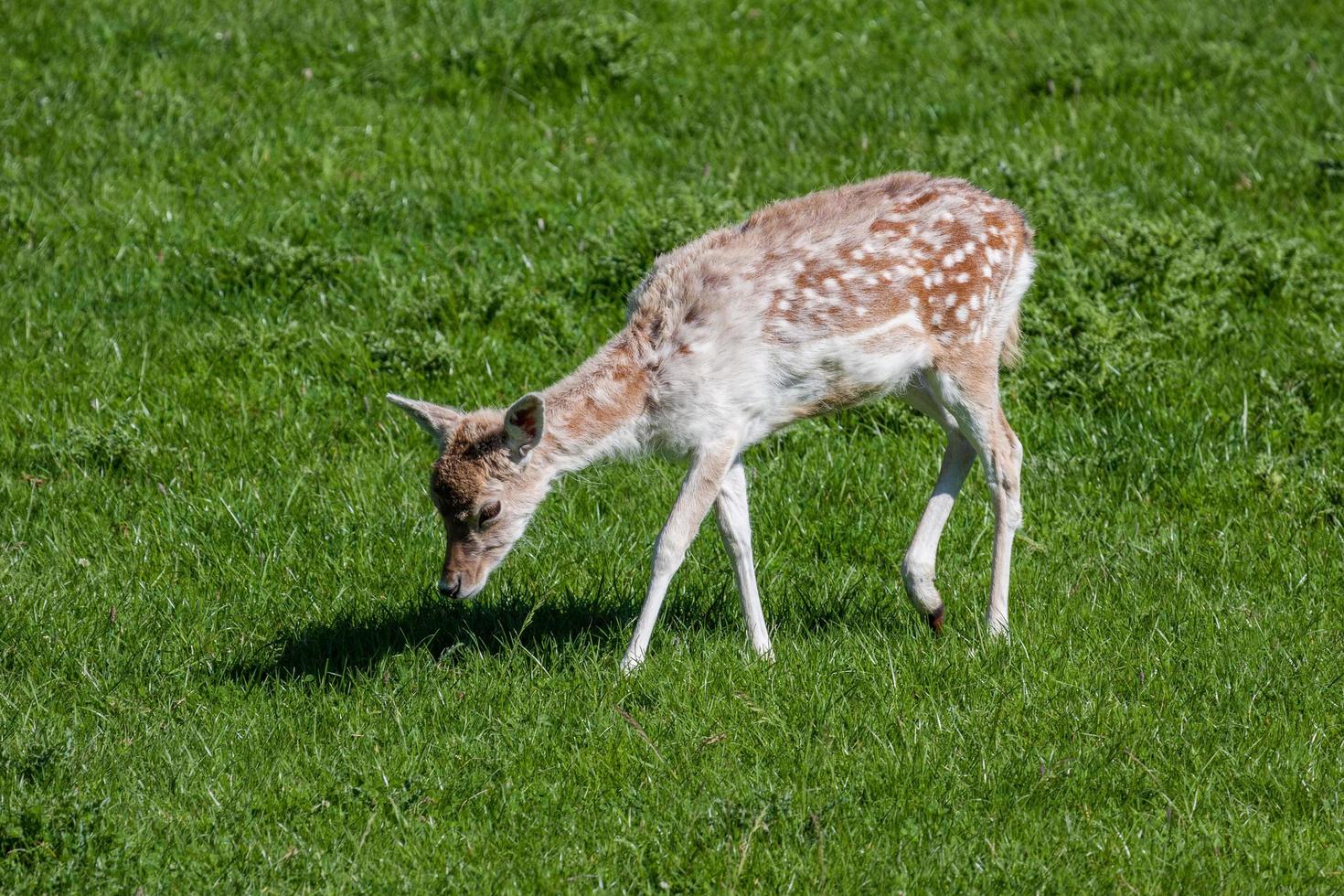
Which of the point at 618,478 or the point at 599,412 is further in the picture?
the point at 618,478

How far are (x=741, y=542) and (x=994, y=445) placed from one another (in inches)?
45.9

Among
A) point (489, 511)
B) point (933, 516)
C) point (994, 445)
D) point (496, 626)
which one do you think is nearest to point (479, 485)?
point (489, 511)

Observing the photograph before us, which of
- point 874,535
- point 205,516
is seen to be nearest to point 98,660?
point 205,516

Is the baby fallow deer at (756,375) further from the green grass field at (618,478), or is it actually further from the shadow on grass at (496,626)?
the green grass field at (618,478)

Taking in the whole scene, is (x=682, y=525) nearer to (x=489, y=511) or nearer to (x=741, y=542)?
(x=741, y=542)

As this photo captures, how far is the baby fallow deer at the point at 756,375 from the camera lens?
641 cm

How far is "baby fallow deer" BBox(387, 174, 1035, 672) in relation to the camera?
21.0ft

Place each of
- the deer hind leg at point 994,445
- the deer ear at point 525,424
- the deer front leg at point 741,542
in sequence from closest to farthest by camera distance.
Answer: the deer ear at point 525,424 → the deer front leg at point 741,542 → the deer hind leg at point 994,445

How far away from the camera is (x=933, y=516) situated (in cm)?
695

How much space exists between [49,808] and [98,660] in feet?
4.24

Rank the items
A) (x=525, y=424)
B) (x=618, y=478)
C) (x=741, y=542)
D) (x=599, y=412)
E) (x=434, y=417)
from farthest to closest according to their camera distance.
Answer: (x=618, y=478)
(x=741, y=542)
(x=434, y=417)
(x=599, y=412)
(x=525, y=424)

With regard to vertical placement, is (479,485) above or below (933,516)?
above

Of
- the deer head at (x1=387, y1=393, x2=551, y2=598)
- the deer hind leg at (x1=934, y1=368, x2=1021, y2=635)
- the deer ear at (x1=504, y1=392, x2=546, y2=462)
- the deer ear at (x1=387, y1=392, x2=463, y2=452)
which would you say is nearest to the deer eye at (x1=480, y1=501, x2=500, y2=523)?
the deer head at (x1=387, y1=393, x2=551, y2=598)

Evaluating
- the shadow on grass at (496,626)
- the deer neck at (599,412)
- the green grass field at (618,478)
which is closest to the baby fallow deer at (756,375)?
the deer neck at (599,412)
